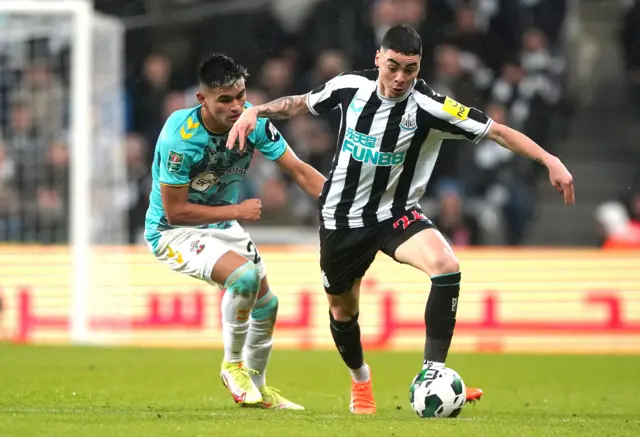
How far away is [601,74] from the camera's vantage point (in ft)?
60.7

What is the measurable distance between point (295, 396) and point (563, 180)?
10.3 feet

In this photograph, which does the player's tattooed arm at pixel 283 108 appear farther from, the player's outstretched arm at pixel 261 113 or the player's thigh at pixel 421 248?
the player's thigh at pixel 421 248

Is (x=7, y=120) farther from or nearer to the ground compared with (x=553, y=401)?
farther from the ground

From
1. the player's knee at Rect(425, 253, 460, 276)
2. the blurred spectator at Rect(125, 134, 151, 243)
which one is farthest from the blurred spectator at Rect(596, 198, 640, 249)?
the player's knee at Rect(425, 253, 460, 276)

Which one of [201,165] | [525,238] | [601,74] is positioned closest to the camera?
[201,165]

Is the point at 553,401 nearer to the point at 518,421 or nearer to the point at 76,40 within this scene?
the point at 518,421

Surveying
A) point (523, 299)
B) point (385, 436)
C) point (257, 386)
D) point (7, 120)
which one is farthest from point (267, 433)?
point (7, 120)

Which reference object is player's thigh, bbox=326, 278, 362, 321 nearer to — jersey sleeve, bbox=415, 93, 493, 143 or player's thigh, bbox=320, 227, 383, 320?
player's thigh, bbox=320, 227, 383, 320

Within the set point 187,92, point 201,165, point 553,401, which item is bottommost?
point 553,401

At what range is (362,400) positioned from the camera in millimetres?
7711

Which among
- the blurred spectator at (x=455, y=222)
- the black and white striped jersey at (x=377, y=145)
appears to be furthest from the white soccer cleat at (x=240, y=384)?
the blurred spectator at (x=455, y=222)

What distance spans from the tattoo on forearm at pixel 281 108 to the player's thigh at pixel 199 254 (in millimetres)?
908

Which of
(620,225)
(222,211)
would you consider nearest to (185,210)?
(222,211)

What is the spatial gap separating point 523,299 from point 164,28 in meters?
6.99
